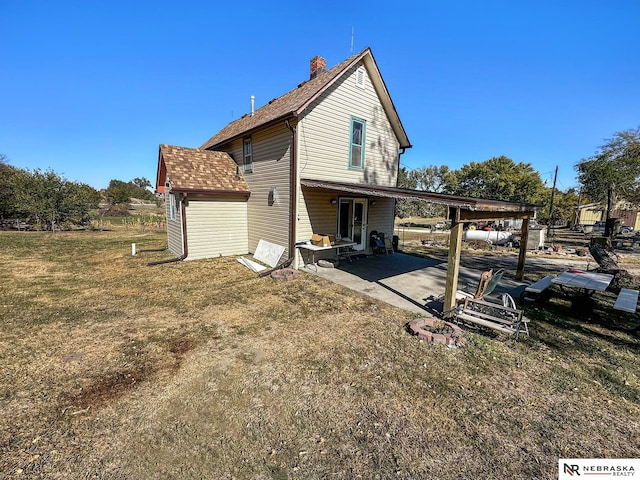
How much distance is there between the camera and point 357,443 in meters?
2.68

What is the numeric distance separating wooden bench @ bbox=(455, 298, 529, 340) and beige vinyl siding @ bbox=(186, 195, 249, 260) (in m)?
9.05

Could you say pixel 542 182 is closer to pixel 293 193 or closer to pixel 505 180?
pixel 505 180

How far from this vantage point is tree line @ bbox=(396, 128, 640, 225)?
23.3 metres

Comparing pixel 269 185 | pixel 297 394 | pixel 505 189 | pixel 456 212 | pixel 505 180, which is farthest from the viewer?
pixel 505 189

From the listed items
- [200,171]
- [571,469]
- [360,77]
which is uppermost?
[360,77]

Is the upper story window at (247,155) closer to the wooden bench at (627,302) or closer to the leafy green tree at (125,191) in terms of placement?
the wooden bench at (627,302)

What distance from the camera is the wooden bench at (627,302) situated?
482 centimetres

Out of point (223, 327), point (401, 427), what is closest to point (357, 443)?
point (401, 427)

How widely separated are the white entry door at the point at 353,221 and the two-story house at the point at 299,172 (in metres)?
0.04

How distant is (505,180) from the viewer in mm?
41188

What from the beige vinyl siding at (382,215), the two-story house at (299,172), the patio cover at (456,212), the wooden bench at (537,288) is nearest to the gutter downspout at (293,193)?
the two-story house at (299,172)

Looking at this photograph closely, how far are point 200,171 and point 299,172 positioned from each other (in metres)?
4.57

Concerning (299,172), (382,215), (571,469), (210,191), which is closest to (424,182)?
(382,215)

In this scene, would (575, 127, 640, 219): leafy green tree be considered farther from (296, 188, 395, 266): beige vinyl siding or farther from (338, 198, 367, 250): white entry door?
(296, 188, 395, 266): beige vinyl siding
